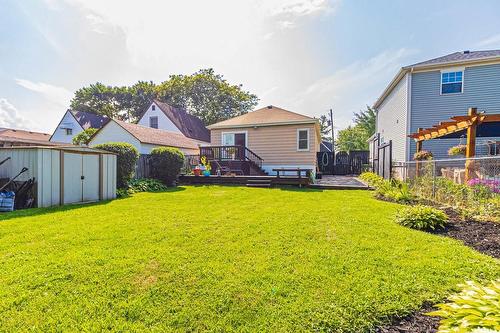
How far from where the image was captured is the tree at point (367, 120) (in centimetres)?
3222

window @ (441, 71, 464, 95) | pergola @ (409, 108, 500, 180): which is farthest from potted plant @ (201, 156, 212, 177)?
window @ (441, 71, 464, 95)

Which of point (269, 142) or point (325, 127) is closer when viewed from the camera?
point (269, 142)

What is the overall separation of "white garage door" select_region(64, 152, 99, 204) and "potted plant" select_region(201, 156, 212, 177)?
5.78 meters

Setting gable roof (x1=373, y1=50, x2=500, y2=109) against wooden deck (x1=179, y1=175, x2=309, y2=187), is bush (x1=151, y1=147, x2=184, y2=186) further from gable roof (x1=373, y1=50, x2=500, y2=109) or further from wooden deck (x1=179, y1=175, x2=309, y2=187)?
gable roof (x1=373, y1=50, x2=500, y2=109)

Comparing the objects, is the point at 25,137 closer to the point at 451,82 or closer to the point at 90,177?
the point at 90,177

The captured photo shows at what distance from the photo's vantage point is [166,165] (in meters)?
12.0

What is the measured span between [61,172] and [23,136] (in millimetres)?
26118

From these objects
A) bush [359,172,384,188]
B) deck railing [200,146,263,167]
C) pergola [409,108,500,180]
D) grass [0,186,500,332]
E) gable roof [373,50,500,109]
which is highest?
gable roof [373,50,500,109]

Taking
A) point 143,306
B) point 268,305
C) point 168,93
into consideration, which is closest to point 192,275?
point 143,306

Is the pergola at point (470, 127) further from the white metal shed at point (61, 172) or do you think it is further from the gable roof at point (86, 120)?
the gable roof at point (86, 120)

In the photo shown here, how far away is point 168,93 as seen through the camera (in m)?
34.5

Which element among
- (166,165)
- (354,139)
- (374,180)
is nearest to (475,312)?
(374,180)

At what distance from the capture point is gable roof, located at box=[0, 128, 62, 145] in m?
23.5

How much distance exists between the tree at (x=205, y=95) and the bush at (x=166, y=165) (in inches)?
891
